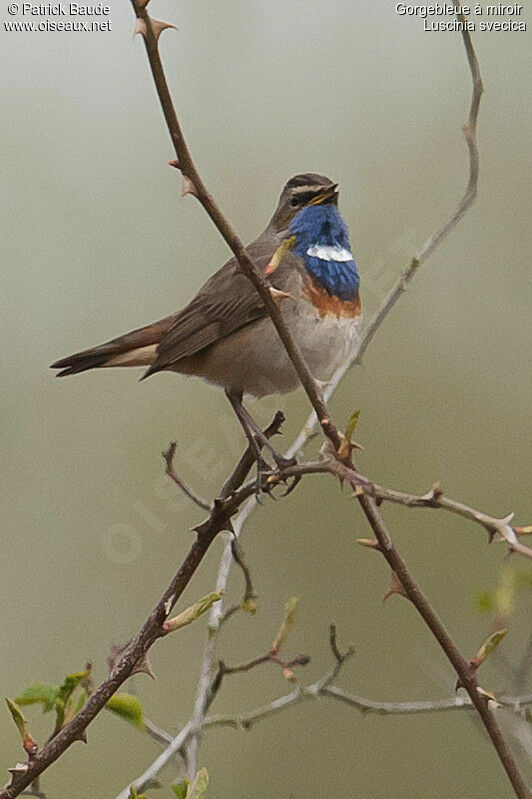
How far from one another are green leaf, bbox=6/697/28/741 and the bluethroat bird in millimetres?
1770

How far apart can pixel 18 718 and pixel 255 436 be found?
4.72 feet

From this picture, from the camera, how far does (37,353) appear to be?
6133 millimetres

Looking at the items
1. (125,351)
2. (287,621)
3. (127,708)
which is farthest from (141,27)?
(125,351)

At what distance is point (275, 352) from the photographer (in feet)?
11.0

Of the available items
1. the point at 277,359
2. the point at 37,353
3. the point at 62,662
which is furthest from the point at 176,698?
the point at 277,359

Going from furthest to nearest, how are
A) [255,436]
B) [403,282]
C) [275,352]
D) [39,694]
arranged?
1. [275,352]
2. [255,436]
3. [403,282]
4. [39,694]

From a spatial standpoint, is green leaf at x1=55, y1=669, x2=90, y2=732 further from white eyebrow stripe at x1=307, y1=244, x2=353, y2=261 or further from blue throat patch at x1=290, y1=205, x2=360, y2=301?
white eyebrow stripe at x1=307, y1=244, x2=353, y2=261

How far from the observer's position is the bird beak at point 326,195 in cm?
366

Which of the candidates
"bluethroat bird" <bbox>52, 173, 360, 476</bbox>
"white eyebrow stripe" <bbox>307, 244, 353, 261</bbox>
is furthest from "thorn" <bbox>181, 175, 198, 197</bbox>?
"white eyebrow stripe" <bbox>307, 244, 353, 261</bbox>

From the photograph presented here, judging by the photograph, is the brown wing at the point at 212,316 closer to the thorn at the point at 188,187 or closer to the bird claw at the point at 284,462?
the bird claw at the point at 284,462

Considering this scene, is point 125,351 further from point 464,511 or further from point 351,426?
point 464,511

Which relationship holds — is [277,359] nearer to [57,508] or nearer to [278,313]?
[278,313]

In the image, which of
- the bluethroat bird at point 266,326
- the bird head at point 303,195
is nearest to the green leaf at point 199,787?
the bluethroat bird at point 266,326

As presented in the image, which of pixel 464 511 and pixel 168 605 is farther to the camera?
pixel 168 605
